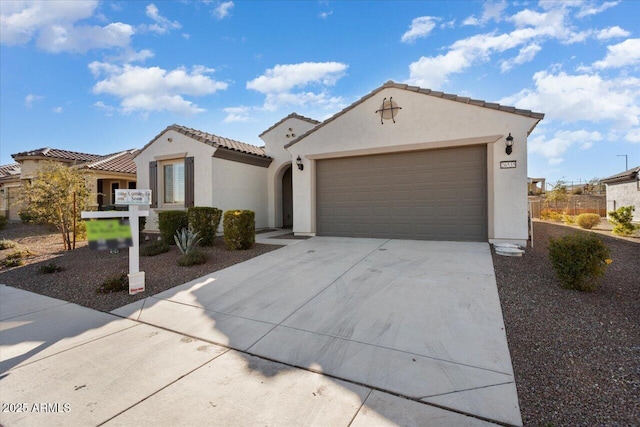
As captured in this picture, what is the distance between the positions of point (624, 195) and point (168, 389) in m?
27.4

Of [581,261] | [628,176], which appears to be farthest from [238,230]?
[628,176]

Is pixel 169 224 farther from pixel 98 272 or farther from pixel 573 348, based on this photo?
pixel 573 348

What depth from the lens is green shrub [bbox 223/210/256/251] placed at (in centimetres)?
796

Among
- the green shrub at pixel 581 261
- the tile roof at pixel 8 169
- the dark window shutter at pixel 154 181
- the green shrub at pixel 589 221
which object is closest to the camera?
the green shrub at pixel 581 261

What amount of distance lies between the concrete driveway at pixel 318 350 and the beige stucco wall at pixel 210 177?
635 centimetres

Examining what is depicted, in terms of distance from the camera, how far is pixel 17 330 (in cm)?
371

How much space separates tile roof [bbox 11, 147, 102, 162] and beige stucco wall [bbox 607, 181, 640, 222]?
3409 cm

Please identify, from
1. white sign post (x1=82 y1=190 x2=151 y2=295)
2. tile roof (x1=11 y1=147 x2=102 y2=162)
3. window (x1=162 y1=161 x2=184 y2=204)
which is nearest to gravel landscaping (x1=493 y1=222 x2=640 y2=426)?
white sign post (x1=82 y1=190 x2=151 y2=295)

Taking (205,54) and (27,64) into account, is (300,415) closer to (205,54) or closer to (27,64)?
(205,54)

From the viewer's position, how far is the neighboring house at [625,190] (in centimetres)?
1747

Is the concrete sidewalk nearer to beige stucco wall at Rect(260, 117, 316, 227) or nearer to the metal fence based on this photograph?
beige stucco wall at Rect(260, 117, 316, 227)

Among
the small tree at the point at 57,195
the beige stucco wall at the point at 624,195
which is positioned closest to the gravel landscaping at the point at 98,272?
the small tree at the point at 57,195

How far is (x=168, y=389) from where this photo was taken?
2.41 m

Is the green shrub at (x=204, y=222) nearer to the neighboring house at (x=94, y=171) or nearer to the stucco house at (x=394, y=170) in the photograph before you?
the stucco house at (x=394, y=170)
